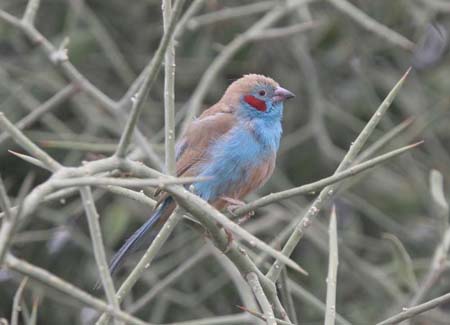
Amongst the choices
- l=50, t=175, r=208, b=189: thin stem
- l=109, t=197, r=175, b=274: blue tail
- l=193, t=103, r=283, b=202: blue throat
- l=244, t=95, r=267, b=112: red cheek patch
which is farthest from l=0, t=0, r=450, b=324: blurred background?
l=50, t=175, r=208, b=189: thin stem

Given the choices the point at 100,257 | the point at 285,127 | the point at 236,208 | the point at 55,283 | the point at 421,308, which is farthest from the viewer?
the point at 285,127

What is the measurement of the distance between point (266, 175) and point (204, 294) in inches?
72.4

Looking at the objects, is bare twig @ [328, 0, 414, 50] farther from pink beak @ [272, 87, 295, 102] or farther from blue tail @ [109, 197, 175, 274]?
blue tail @ [109, 197, 175, 274]

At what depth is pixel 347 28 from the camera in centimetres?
631

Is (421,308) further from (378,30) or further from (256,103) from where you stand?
(378,30)

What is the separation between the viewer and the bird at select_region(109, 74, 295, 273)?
4.03 metres

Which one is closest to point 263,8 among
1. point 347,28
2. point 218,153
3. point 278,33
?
point 278,33

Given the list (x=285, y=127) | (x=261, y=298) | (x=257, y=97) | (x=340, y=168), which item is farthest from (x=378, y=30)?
A: (x=261, y=298)

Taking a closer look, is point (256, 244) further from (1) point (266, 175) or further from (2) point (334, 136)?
(2) point (334, 136)

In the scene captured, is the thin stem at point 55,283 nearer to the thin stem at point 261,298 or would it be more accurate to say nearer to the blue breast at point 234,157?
the thin stem at point 261,298

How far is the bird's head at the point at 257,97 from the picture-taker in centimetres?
443

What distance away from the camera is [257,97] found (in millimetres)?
4508

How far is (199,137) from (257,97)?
0.39m

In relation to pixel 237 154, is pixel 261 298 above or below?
below
